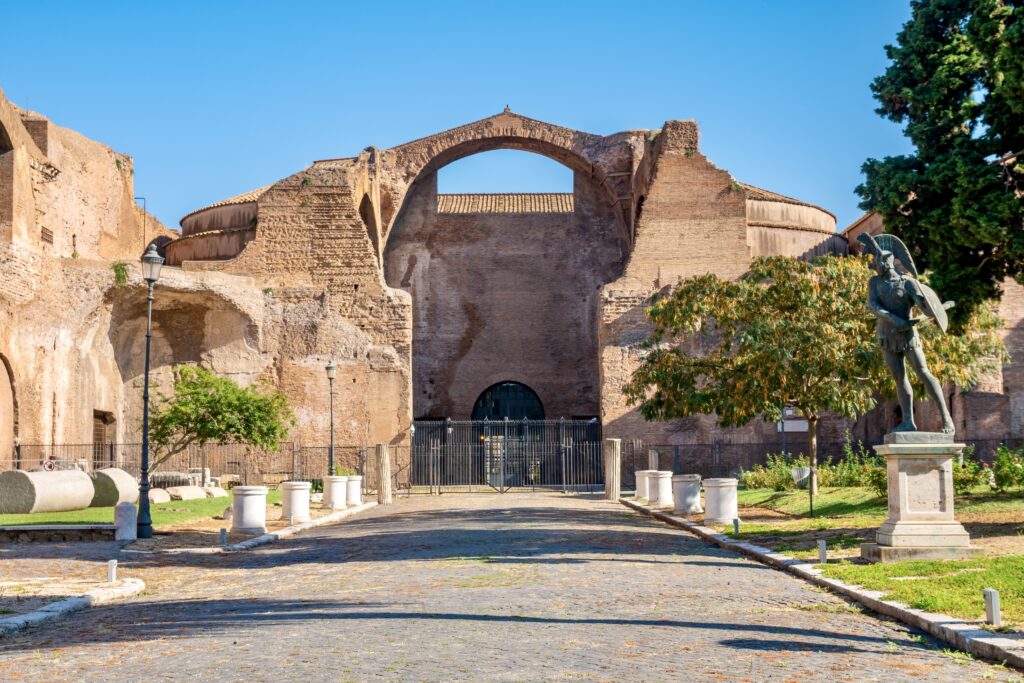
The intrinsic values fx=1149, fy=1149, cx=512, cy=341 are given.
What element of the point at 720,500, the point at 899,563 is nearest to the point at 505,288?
A: the point at 720,500

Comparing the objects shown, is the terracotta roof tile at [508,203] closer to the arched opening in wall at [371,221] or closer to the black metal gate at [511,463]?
the arched opening in wall at [371,221]

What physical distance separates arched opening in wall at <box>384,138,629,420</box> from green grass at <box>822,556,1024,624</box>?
28137 mm

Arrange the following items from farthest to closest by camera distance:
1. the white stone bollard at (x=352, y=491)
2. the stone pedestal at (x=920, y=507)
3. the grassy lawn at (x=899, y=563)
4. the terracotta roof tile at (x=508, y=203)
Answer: the terracotta roof tile at (x=508, y=203) < the white stone bollard at (x=352, y=491) < the stone pedestal at (x=920, y=507) < the grassy lawn at (x=899, y=563)

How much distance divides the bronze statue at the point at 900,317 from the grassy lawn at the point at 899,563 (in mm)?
1532

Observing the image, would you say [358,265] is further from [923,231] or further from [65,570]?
[65,570]

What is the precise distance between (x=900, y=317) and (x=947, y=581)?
3.12 meters

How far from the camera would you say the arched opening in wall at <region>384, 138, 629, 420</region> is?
38.4 metres

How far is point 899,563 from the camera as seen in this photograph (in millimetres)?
9938

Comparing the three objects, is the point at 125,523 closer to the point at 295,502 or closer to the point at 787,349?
the point at 295,502

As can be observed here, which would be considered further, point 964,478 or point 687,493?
point 687,493

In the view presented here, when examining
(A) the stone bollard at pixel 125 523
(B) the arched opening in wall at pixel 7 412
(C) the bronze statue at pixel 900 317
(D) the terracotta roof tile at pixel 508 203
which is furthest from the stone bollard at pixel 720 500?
(D) the terracotta roof tile at pixel 508 203

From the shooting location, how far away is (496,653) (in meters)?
6.22

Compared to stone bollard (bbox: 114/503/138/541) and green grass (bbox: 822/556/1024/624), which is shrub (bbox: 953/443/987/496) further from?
stone bollard (bbox: 114/503/138/541)

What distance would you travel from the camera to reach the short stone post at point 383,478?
26.3 meters
